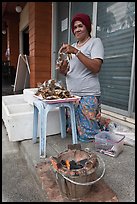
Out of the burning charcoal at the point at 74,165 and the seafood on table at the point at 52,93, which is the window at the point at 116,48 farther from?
the burning charcoal at the point at 74,165

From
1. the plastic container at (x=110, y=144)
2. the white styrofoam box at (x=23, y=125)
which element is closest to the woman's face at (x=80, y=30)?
the white styrofoam box at (x=23, y=125)

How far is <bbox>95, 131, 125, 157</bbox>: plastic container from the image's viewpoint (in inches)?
61.0

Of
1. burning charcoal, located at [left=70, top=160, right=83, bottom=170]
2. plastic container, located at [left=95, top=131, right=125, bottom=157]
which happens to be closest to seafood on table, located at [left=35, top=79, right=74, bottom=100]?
plastic container, located at [left=95, top=131, right=125, bottom=157]

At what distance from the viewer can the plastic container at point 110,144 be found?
1.55 m

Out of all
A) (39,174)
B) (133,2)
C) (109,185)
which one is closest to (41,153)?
(39,174)

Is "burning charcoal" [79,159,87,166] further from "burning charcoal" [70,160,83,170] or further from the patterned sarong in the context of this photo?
the patterned sarong

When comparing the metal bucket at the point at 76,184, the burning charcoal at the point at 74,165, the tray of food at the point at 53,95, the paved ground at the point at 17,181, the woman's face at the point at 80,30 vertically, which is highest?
the woman's face at the point at 80,30

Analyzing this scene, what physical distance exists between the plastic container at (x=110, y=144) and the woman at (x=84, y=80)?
0.55ft

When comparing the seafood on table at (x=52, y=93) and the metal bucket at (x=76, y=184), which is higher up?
the seafood on table at (x=52, y=93)

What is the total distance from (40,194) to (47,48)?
12.0 ft

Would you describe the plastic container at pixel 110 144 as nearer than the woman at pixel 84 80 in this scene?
Yes

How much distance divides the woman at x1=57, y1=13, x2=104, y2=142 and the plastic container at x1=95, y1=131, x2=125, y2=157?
0.17 metres

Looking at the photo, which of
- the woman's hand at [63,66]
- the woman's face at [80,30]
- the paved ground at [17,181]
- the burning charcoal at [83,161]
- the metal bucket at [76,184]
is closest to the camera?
the metal bucket at [76,184]

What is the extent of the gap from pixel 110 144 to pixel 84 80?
0.65m
